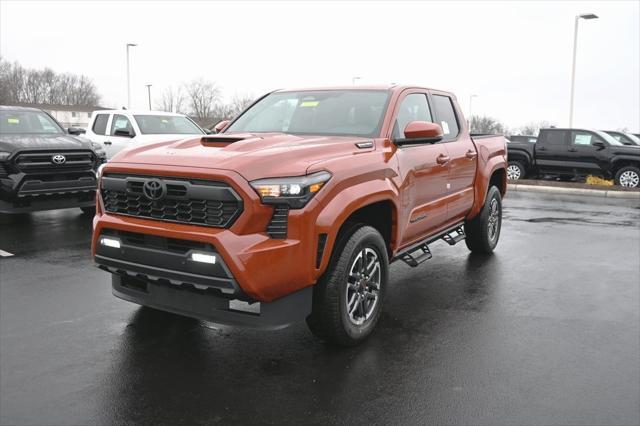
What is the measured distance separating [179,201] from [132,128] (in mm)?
10104

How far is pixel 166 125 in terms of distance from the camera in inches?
534

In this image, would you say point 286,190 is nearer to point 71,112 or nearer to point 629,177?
point 629,177

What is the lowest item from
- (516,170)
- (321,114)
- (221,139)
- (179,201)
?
(516,170)

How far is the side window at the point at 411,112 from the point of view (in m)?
4.98

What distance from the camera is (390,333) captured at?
4.54m

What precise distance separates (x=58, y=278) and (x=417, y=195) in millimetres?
3836

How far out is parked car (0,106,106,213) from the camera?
8.39m

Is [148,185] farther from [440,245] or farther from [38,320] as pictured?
[440,245]

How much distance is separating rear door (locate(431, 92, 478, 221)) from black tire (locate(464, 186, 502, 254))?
0.63 metres

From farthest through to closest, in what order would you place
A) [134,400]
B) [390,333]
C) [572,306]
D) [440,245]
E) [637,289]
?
1. [440,245]
2. [637,289]
3. [572,306]
4. [390,333]
5. [134,400]

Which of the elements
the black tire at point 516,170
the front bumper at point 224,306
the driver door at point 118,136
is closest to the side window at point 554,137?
the black tire at point 516,170

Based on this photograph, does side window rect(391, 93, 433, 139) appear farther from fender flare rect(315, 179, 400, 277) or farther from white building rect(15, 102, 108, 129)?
white building rect(15, 102, 108, 129)

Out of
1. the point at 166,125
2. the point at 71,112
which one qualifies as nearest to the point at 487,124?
the point at 71,112

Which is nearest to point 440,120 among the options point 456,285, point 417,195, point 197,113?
point 417,195
